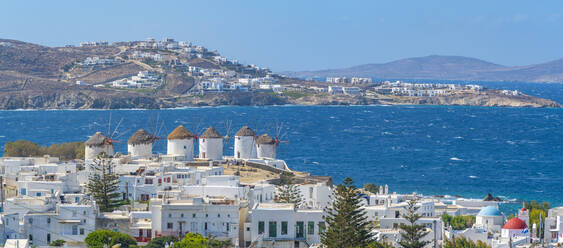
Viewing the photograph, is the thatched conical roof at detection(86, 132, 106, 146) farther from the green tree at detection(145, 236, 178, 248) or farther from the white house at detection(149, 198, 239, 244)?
the green tree at detection(145, 236, 178, 248)

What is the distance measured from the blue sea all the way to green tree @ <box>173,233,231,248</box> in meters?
33.9

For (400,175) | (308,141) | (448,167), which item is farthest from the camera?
(308,141)

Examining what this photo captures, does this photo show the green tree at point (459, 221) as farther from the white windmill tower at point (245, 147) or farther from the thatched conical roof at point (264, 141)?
the white windmill tower at point (245, 147)

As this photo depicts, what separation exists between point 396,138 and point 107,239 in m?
88.1

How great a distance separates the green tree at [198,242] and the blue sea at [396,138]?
33.9 metres

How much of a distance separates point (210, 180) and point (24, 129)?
→ 81.9 meters

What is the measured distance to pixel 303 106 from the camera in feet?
631

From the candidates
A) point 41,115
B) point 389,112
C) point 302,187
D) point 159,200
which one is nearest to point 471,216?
point 302,187

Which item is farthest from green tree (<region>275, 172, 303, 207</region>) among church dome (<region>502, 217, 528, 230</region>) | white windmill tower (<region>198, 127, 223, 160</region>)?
white windmill tower (<region>198, 127, 223, 160</region>)

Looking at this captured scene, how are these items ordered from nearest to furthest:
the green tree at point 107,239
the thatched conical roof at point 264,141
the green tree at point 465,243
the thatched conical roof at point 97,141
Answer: the green tree at point 107,239, the green tree at point 465,243, the thatched conical roof at point 97,141, the thatched conical roof at point 264,141

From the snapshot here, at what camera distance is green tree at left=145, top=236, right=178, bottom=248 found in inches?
1342

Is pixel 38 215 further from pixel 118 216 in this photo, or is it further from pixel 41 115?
pixel 41 115

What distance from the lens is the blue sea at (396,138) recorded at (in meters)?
76.9

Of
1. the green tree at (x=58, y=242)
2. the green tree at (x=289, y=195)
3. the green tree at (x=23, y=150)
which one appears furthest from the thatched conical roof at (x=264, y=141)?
the green tree at (x=58, y=242)
